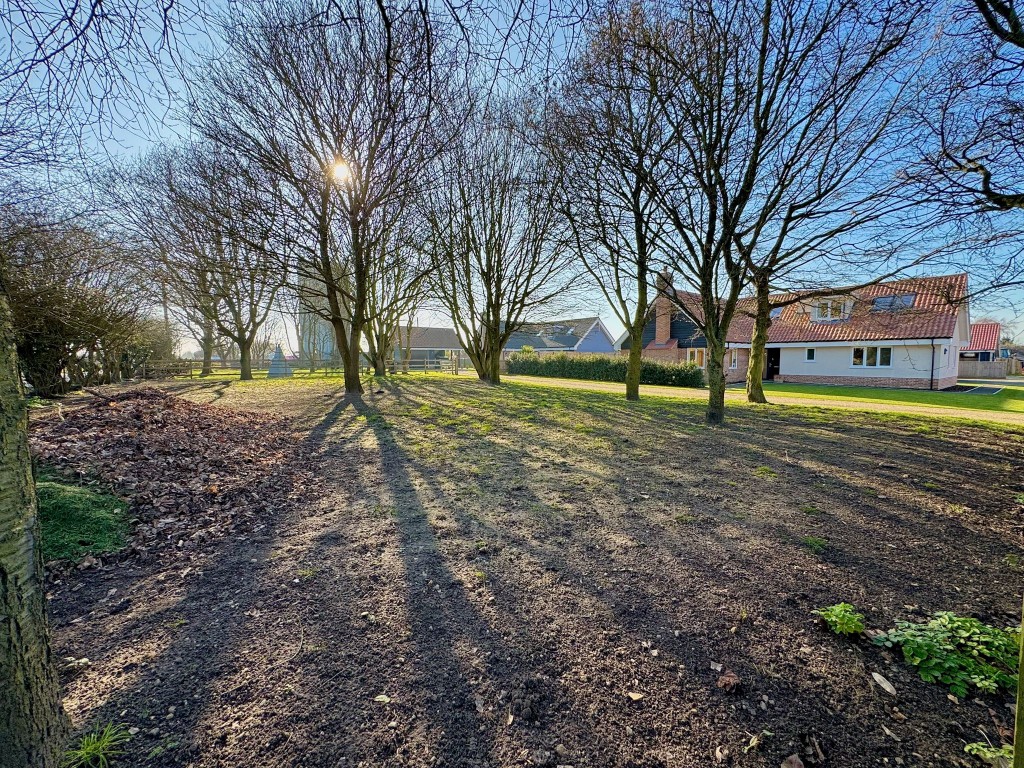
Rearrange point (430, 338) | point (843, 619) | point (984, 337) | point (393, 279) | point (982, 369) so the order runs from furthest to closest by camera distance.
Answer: point (430, 338) → point (984, 337) → point (982, 369) → point (393, 279) → point (843, 619)

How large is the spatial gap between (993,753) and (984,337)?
52.9 m

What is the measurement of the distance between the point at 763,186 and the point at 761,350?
19.5ft

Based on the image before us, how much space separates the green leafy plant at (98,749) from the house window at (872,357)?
104 feet

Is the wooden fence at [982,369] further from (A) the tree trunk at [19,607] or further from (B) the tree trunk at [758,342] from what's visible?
(A) the tree trunk at [19,607]

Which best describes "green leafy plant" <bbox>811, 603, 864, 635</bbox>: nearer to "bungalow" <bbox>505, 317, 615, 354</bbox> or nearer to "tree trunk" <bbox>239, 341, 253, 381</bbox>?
"tree trunk" <bbox>239, 341, 253, 381</bbox>

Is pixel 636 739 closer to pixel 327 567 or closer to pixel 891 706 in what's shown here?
pixel 891 706

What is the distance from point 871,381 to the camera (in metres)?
24.4

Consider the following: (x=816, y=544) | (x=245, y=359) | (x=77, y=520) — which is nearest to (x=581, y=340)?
(x=245, y=359)

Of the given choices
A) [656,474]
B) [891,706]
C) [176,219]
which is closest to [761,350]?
[656,474]

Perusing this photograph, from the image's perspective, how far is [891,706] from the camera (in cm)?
196

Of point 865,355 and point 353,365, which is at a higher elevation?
point 865,355

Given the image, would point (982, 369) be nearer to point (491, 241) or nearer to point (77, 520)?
point (491, 241)

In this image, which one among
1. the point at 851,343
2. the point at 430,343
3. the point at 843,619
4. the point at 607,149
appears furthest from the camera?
the point at 430,343

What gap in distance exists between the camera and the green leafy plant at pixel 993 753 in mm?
1599
